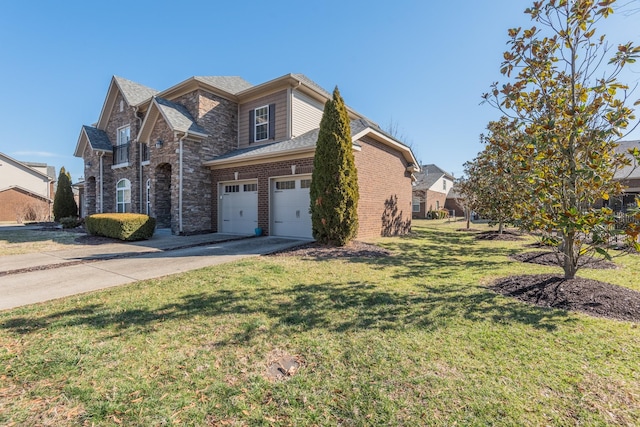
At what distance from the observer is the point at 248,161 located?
12625 mm

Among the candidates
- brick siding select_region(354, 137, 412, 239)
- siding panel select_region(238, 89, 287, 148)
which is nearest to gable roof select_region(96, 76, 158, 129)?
siding panel select_region(238, 89, 287, 148)

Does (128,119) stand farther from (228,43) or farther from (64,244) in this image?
(64,244)

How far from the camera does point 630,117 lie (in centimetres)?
445

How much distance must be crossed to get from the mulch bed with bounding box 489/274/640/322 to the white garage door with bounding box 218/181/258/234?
9804 millimetres

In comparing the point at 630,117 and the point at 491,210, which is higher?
the point at 630,117

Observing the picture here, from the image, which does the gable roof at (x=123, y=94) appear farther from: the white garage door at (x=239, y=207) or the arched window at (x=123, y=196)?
the white garage door at (x=239, y=207)

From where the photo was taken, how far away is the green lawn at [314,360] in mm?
2285

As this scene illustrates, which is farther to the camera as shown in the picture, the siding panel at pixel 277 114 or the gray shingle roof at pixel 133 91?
the gray shingle roof at pixel 133 91

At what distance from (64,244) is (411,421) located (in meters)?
13.1

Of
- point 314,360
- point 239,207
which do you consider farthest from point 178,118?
point 314,360

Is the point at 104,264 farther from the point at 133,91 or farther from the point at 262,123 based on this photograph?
the point at 133,91

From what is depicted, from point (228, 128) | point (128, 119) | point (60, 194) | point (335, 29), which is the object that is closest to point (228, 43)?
point (228, 128)

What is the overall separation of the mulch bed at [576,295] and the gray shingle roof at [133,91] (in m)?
20.3

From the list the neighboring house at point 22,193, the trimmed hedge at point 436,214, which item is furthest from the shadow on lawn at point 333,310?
the neighboring house at point 22,193
